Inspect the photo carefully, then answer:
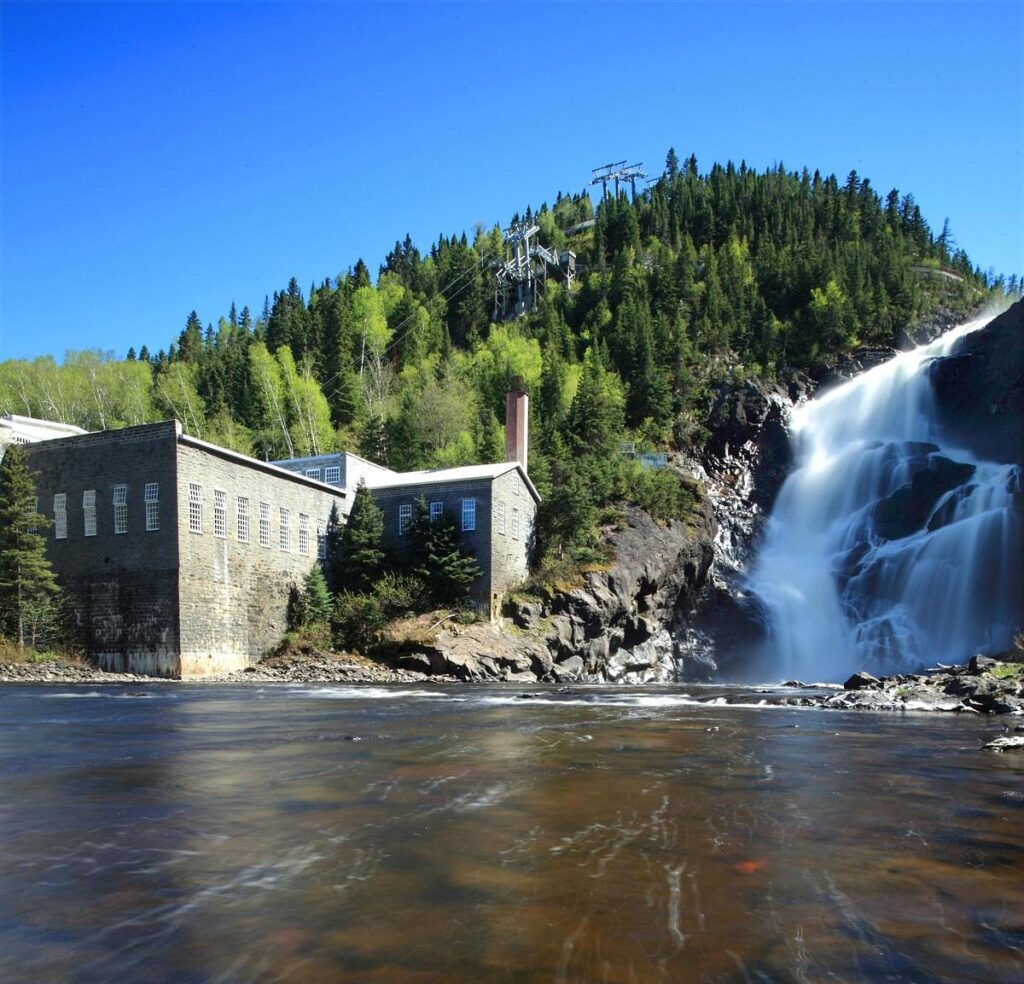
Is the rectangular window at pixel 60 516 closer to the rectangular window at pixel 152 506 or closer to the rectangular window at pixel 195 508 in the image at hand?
the rectangular window at pixel 152 506

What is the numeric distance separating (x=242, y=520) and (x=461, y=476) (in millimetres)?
9869

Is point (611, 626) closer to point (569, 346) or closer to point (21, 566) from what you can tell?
point (21, 566)

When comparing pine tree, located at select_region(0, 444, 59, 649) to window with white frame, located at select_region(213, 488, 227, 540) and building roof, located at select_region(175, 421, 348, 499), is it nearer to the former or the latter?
building roof, located at select_region(175, 421, 348, 499)

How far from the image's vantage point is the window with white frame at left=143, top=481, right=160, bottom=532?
31.0 m

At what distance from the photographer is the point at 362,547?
38031 mm

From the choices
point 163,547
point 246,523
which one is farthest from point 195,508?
point 246,523

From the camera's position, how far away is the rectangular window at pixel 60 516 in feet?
110

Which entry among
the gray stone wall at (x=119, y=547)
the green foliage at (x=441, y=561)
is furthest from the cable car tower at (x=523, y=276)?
the gray stone wall at (x=119, y=547)

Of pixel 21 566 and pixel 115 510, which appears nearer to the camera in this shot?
pixel 21 566

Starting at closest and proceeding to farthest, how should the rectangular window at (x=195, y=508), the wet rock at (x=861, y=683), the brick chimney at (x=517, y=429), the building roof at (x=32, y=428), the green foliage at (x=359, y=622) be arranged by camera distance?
1. the wet rock at (x=861, y=683)
2. the rectangular window at (x=195, y=508)
3. the green foliage at (x=359, y=622)
4. the building roof at (x=32, y=428)
5. the brick chimney at (x=517, y=429)

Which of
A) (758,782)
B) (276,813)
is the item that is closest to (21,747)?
(276,813)

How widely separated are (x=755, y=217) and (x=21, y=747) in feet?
320

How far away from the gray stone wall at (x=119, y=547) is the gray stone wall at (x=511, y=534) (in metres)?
13.3

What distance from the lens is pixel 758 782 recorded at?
382 inches
